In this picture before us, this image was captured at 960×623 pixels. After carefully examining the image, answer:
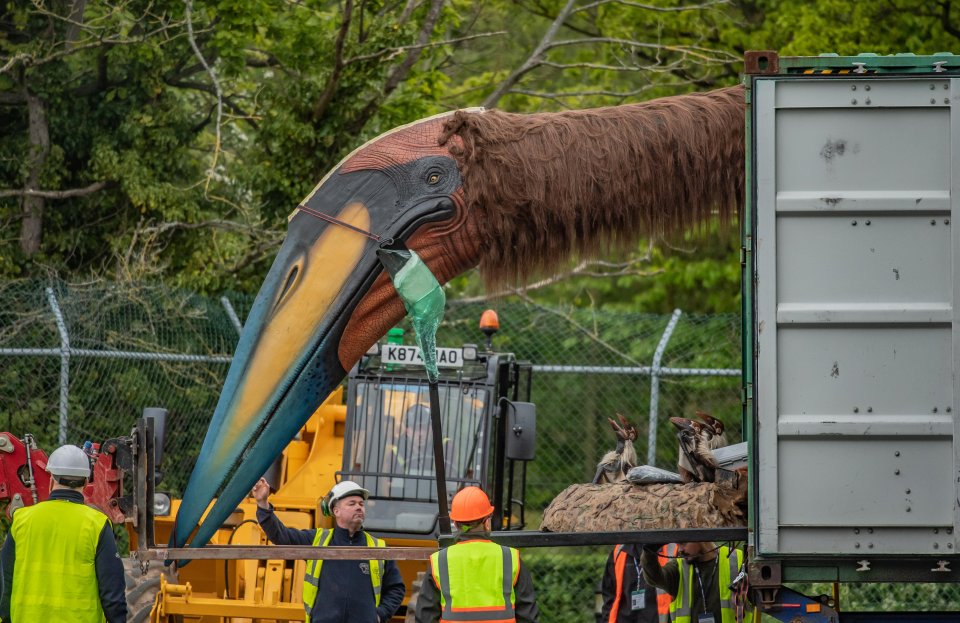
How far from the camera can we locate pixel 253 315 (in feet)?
20.4

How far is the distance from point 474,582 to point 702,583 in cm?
189

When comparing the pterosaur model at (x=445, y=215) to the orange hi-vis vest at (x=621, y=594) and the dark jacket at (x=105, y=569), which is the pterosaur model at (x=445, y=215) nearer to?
the dark jacket at (x=105, y=569)

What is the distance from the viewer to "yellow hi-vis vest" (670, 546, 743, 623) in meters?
7.25

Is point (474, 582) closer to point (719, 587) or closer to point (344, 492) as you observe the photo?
point (344, 492)

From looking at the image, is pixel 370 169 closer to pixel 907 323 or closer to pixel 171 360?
pixel 907 323

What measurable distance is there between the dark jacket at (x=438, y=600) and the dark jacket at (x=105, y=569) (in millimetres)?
1609

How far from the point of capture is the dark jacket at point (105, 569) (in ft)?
21.5

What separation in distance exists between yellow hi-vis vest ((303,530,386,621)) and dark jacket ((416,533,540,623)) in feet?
4.65

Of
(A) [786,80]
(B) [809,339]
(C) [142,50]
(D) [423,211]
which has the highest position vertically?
(C) [142,50]

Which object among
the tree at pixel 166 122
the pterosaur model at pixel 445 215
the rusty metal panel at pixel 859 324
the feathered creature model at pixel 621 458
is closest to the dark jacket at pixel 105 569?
the pterosaur model at pixel 445 215

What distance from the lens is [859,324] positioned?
5207 mm

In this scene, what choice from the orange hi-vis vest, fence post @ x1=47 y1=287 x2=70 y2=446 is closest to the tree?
fence post @ x1=47 y1=287 x2=70 y2=446

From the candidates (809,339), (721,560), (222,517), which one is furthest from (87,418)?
(809,339)

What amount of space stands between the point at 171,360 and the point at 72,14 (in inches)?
147
